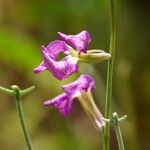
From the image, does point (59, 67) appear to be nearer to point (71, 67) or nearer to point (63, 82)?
point (71, 67)

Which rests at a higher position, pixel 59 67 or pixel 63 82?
pixel 59 67

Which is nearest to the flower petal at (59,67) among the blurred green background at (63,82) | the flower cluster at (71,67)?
the flower cluster at (71,67)

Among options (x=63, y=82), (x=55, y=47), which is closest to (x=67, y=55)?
(x=55, y=47)

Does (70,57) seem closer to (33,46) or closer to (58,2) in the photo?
(33,46)

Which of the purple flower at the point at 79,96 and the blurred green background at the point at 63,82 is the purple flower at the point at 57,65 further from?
the blurred green background at the point at 63,82

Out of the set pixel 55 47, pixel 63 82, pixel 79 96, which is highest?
pixel 55 47

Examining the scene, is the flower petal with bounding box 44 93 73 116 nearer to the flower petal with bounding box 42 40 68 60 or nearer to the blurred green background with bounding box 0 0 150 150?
the flower petal with bounding box 42 40 68 60

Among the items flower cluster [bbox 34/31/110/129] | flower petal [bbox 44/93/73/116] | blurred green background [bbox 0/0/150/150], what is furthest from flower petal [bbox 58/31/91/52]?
blurred green background [bbox 0/0/150/150]
